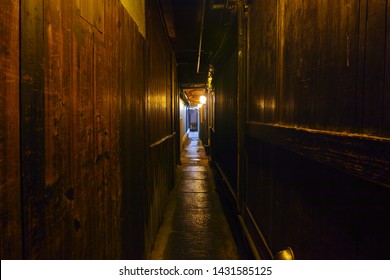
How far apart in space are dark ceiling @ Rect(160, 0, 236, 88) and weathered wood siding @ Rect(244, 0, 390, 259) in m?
3.35

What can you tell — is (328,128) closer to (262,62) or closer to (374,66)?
(374,66)

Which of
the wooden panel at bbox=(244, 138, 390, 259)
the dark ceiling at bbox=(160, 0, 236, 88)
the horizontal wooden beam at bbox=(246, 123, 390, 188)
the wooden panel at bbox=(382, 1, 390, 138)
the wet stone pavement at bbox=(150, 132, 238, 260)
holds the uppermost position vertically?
the dark ceiling at bbox=(160, 0, 236, 88)

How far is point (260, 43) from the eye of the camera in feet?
13.4

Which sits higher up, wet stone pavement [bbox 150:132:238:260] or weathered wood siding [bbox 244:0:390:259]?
weathered wood siding [bbox 244:0:390:259]

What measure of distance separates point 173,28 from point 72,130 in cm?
713

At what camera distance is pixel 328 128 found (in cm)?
196

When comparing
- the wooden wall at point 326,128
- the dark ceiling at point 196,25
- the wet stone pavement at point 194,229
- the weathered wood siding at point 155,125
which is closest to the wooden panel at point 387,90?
the wooden wall at point 326,128

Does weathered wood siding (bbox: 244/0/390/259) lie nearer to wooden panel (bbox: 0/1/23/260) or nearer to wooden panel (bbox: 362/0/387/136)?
wooden panel (bbox: 362/0/387/136)

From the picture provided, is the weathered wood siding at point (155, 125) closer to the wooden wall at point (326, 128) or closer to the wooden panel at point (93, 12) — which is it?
the wooden wall at point (326, 128)

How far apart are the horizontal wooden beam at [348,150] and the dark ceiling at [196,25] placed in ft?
14.3

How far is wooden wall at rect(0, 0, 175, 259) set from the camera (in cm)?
125

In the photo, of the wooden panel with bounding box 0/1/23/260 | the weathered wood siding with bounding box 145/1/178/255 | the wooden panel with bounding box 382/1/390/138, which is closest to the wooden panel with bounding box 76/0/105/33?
the wooden panel with bounding box 0/1/23/260

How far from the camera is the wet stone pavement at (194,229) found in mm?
5156

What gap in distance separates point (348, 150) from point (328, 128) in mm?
400
